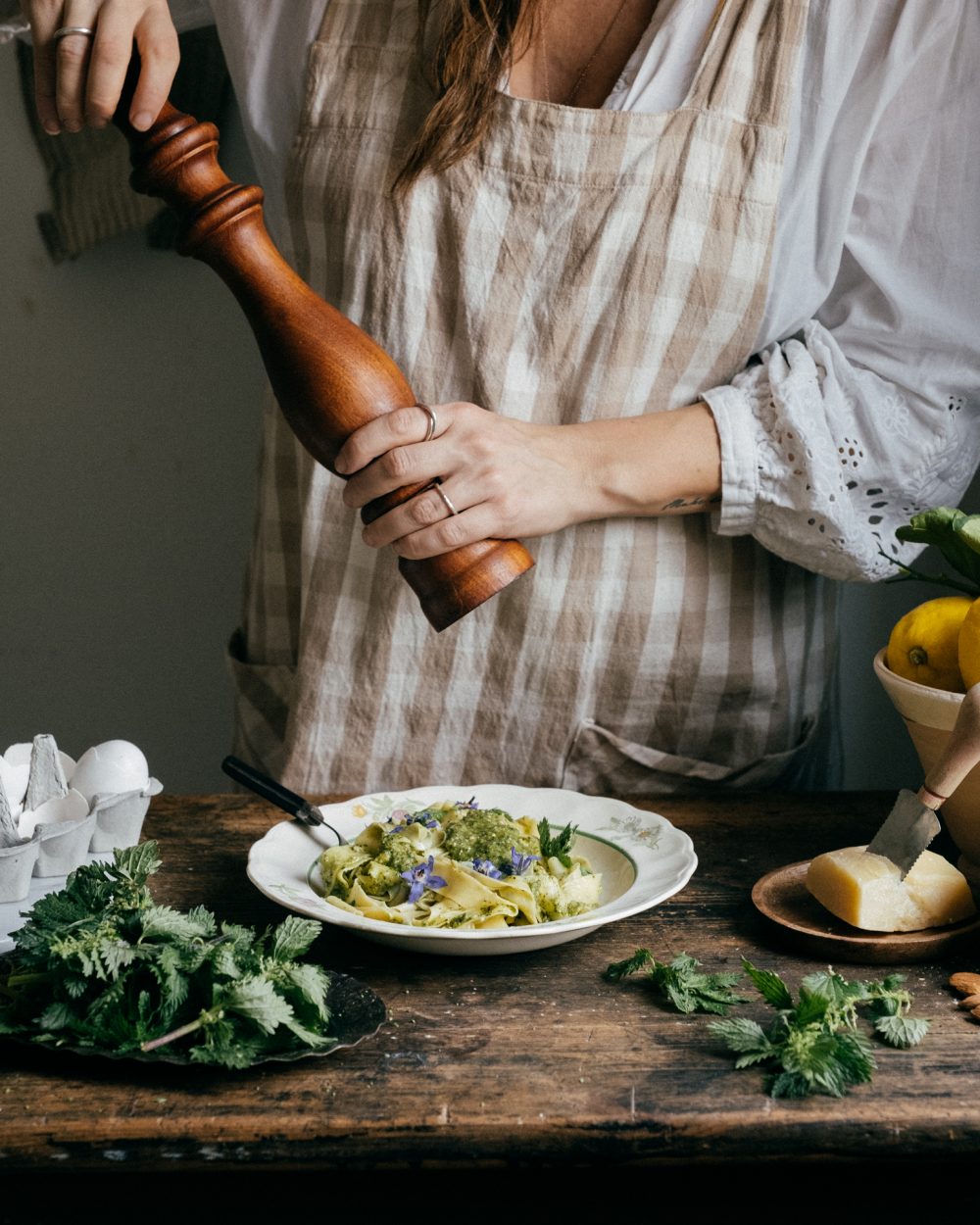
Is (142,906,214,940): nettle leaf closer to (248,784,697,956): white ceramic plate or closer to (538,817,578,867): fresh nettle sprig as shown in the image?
(248,784,697,956): white ceramic plate

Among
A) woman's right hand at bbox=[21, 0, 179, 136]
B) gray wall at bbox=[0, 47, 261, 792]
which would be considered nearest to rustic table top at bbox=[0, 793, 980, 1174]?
woman's right hand at bbox=[21, 0, 179, 136]

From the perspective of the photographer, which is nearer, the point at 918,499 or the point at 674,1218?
the point at 674,1218

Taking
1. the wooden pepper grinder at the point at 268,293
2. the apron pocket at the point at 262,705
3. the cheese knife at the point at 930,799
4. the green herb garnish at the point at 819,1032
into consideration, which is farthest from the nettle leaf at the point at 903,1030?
the apron pocket at the point at 262,705

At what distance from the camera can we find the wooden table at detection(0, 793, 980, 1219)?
63 centimetres

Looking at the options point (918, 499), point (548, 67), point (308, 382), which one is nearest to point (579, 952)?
point (308, 382)

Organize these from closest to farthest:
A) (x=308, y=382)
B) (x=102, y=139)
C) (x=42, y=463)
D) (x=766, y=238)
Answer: (x=308, y=382) → (x=766, y=238) → (x=102, y=139) → (x=42, y=463)

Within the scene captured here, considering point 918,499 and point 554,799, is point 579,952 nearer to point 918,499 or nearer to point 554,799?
point 554,799

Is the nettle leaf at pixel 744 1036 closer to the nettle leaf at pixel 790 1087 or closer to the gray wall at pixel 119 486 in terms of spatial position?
the nettle leaf at pixel 790 1087

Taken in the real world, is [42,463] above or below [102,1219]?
above

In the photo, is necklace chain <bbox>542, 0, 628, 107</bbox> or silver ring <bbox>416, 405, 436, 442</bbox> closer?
silver ring <bbox>416, 405, 436, 442</bbox>

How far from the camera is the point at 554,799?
1009mm

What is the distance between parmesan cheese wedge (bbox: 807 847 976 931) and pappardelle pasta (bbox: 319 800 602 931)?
16 cm

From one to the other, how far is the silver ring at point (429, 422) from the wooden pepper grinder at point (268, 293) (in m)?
0.01

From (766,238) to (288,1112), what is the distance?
860mm
